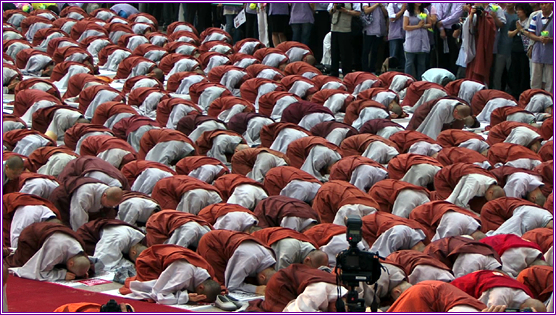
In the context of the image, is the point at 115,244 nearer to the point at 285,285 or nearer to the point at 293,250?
the point at 293,250

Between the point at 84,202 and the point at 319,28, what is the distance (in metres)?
9.73

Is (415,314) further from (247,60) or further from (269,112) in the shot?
(247,60)

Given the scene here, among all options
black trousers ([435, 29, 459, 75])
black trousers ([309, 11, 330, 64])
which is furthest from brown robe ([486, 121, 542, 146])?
black trousers ([309, 11, 330, 64])

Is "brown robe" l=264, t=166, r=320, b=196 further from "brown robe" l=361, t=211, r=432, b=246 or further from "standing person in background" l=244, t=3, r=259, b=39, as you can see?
"standing person in background" l=244, t=3, r=259, b=39

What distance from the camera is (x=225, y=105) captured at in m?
16.2

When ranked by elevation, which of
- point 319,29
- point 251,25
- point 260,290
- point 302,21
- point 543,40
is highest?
point 543,40

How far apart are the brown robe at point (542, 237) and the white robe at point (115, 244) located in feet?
12.3

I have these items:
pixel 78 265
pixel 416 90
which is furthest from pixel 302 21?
pixel 78 265

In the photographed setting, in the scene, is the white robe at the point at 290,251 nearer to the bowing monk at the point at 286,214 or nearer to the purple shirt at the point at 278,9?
the bowing monk at the point at 286,214

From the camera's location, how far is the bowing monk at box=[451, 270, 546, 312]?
8.88m

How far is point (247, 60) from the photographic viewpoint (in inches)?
759

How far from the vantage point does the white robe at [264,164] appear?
1322 cm

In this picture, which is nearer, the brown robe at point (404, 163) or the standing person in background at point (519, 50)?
the brown robe at point (404, 163)

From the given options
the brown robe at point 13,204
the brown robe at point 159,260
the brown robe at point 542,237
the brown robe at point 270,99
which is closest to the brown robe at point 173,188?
the brown robe at point 13,204
